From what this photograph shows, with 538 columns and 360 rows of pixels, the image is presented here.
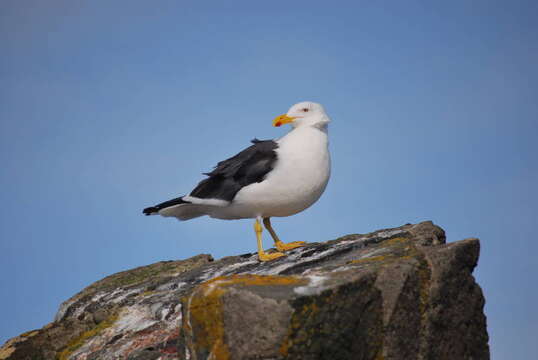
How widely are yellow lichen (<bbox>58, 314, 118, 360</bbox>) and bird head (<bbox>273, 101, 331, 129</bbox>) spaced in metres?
3.92

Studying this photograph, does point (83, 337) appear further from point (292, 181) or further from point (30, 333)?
point (292, 181)

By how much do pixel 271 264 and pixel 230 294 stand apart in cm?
336

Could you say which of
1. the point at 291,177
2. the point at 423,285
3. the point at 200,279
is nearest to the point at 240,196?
the point at 291,177

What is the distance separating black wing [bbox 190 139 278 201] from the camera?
912cm

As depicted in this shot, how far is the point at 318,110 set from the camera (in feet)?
31.7

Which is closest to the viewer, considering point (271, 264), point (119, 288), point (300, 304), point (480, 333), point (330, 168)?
point (300, 304)

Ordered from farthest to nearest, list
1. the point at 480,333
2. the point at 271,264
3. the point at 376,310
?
the point at 271,264, the point at 480,333, the point at 376,310

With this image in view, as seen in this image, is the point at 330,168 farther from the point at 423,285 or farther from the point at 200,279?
the point at 423,285

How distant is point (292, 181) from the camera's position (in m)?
8.99

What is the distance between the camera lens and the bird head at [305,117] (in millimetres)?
9570

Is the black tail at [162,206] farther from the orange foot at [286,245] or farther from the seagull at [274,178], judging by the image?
A: the orange foot at [286,245]

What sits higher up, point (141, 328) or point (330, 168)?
point (330, 168)

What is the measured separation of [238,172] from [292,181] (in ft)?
2.90

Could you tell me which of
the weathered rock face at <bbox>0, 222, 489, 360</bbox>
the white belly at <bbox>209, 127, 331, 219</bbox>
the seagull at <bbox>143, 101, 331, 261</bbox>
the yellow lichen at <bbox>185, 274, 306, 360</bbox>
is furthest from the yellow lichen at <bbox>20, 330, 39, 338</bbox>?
the yellow lichen at <bbox>185, 274, 306, 360</bbox>
